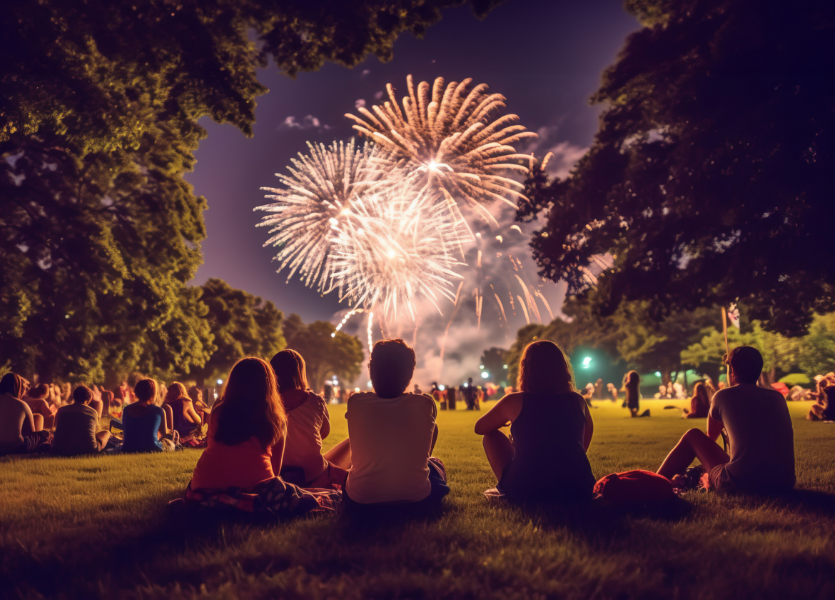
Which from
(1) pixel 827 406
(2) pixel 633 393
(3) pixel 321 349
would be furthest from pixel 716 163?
(3) pixel 321 349

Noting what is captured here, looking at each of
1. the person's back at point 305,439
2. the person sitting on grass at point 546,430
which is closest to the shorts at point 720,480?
the person sitting on grass at point 546,430

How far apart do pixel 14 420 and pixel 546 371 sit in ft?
32.7

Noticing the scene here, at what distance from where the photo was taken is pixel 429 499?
4.65 meters

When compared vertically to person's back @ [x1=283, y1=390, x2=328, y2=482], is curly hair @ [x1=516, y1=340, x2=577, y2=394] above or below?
above

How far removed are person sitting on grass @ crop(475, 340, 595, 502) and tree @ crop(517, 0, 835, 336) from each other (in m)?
13.5

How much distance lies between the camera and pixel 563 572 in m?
3.09

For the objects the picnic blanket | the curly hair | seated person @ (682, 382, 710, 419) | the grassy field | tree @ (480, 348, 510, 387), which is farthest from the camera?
tree @ (480, 348, 510, 387)

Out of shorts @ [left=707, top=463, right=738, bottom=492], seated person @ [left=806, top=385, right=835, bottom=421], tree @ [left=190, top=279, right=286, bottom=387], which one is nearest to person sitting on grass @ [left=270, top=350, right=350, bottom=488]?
shorts @ [left=707, top=463, right=738, bottom=492]

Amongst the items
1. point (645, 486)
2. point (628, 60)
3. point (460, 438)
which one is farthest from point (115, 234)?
point (645, 486)

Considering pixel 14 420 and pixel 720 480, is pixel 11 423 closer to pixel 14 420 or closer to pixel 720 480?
pixel 14 420

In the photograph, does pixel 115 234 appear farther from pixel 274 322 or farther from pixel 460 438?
pixel 274 322

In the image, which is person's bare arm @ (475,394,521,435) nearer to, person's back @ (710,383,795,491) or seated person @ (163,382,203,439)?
person's back @ (710,383,795,491)

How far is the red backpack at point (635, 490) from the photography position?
15.3 feet

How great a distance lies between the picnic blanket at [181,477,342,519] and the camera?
14.1ft
